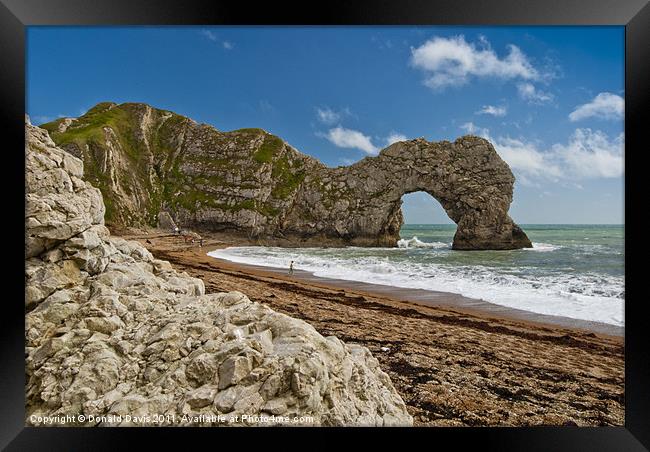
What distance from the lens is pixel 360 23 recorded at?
8.09 feet

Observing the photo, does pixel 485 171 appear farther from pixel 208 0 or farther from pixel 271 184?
pixel 208 0

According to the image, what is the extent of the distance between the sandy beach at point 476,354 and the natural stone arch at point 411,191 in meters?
17.7

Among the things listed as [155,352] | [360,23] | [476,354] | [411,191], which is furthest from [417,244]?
[155,352]

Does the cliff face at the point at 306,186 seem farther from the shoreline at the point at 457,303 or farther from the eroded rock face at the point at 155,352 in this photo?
the eroded rock face at the point at 155,352

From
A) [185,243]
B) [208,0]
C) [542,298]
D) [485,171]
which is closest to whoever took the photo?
[208,0]

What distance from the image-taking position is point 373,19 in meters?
2.46

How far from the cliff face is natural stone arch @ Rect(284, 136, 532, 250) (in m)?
0.09

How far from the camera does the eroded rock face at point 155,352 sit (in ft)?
6.78

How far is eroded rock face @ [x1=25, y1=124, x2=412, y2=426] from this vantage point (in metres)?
2.07

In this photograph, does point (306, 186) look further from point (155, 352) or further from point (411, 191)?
point (155, 352)

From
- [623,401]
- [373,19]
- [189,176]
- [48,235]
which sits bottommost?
[623,401]

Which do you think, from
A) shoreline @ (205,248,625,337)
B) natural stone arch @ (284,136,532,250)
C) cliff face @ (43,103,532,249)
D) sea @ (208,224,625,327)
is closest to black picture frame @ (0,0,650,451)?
sea @ (208,224,625,327)

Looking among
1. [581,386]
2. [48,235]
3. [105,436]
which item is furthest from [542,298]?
[48,235]
